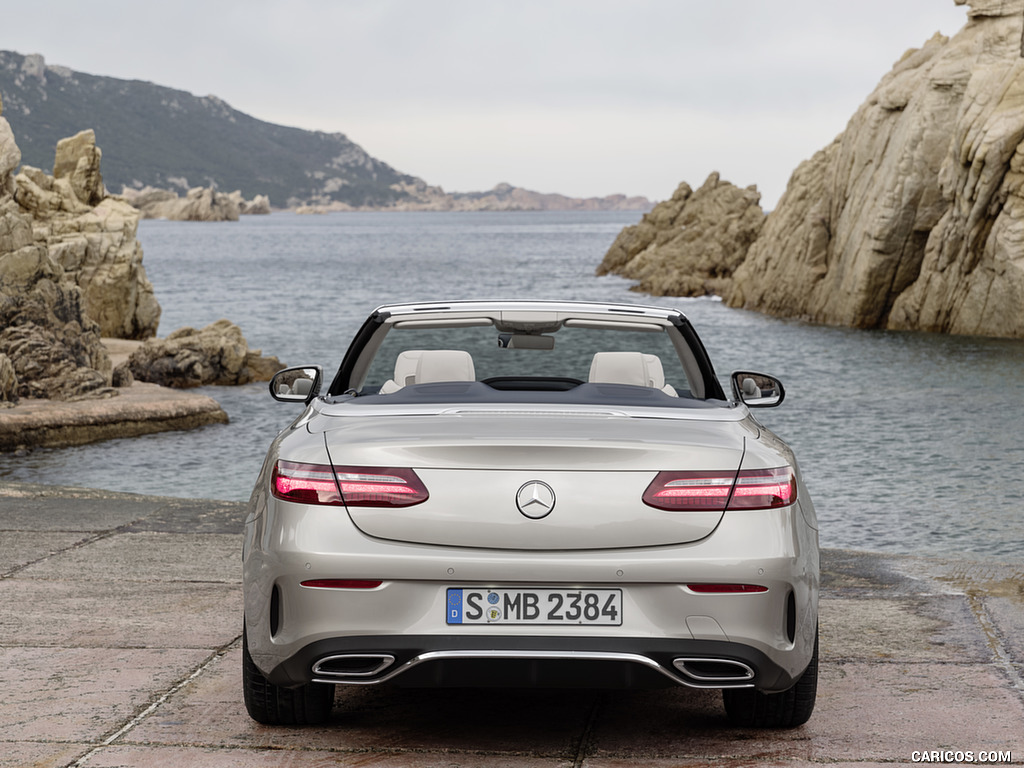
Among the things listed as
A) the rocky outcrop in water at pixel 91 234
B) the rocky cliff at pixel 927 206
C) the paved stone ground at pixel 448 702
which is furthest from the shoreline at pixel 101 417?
the rocky cliff at pixel 927 206

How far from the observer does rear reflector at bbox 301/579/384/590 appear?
3803mm

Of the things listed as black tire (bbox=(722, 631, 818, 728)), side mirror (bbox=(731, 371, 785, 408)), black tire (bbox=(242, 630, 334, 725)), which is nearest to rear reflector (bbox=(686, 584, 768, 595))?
black tire (bbox=(722, 631, 818, 728))

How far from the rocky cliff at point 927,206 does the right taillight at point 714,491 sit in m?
35.3

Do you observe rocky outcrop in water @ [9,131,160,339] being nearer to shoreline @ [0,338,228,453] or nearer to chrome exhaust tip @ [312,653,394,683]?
shoreline @ [0,338,228,453]

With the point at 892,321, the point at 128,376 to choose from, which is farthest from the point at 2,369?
the point at 892,321

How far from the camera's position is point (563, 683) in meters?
3.83

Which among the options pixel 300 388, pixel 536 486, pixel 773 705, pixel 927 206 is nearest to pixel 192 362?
pixel 300 388

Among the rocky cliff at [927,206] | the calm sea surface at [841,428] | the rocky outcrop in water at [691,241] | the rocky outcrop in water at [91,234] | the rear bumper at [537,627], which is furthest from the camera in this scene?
the rocky outcrop in water at [691,241]

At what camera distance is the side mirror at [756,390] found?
5074 millimetres

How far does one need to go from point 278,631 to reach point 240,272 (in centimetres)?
9102

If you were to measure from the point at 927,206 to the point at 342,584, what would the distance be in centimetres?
4066

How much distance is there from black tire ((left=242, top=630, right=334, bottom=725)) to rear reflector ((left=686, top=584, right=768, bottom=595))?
55.4 inches

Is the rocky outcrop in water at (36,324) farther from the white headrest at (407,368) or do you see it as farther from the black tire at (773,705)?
the black tire at (773,705)

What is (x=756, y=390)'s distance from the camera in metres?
5.34
